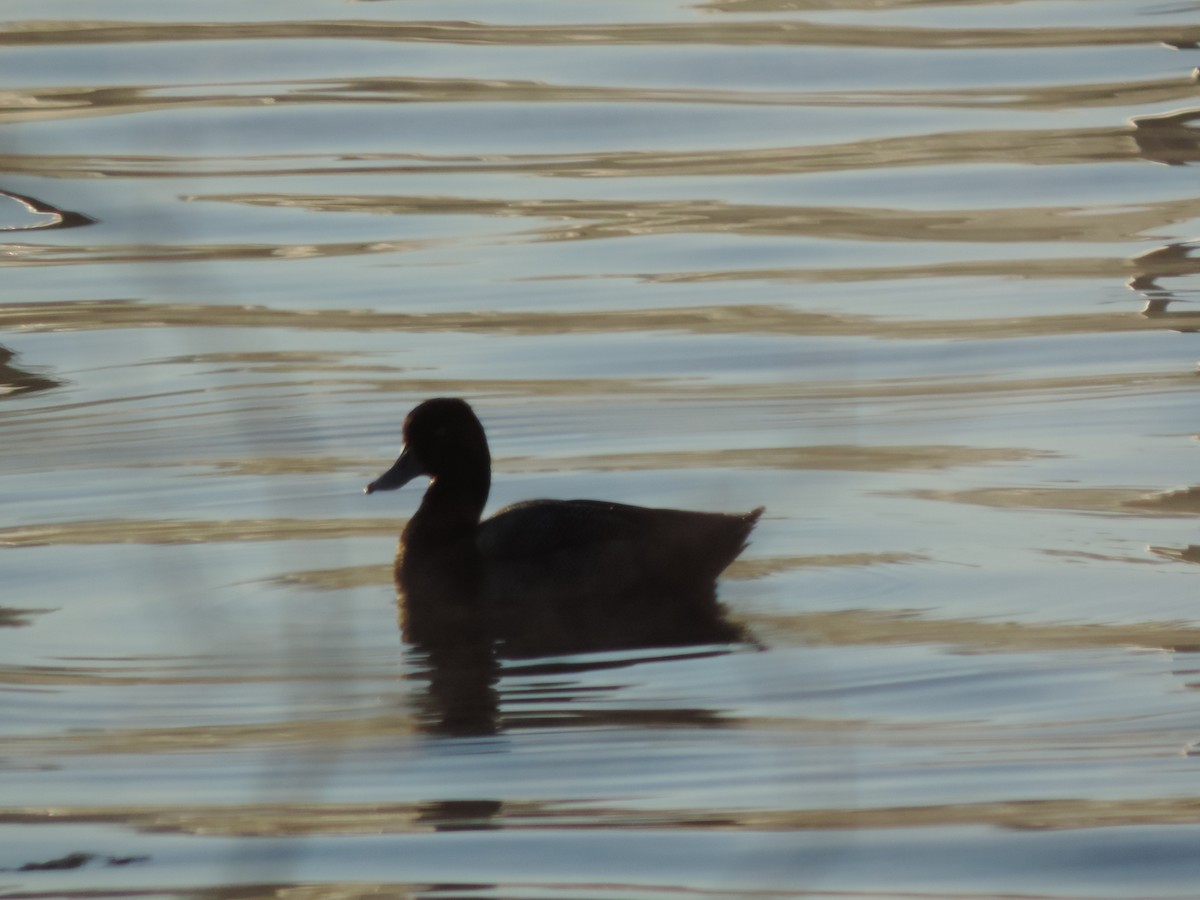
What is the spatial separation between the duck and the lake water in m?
0.20

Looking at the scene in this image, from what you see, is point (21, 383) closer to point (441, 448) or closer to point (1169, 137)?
point (441, 448)

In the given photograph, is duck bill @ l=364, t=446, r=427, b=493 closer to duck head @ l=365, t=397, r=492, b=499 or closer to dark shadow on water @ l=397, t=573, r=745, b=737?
duck head @ l=365, t=397, r=492, b=499

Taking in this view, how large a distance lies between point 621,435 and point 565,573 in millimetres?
1991

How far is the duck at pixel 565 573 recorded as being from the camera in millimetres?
7477

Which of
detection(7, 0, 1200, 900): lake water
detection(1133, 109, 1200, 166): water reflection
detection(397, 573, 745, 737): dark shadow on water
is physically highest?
detection(1133, 109, 1200, 166): water reflection

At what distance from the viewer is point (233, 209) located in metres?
14.4

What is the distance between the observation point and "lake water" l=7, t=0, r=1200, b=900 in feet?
17.9

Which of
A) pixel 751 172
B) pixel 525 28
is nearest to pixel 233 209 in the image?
pixel 751 172

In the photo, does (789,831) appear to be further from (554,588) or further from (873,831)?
(554,588)

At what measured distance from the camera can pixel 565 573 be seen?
25.1 ft

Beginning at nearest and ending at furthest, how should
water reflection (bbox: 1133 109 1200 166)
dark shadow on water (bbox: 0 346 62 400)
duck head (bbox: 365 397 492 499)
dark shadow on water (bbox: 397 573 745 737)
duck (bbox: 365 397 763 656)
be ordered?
dark shadow on water (bbox: 397 573 745 737)
duck (bbox: 365 397 763 656)
duck head (bbox: 365 397 492 499)
dark shadow on water (bbox: 0 346 62 400)
water reflection (bbox: 1133 109 1200 166)

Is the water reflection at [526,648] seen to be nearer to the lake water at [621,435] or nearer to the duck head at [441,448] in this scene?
the lake water at [621,435]

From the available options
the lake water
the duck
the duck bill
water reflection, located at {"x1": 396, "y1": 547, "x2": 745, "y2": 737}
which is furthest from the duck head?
water reflection, located at {"x1": 396, "y1": 547, "x2": 745, "y2": 737}

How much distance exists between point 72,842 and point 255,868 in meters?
0.69
